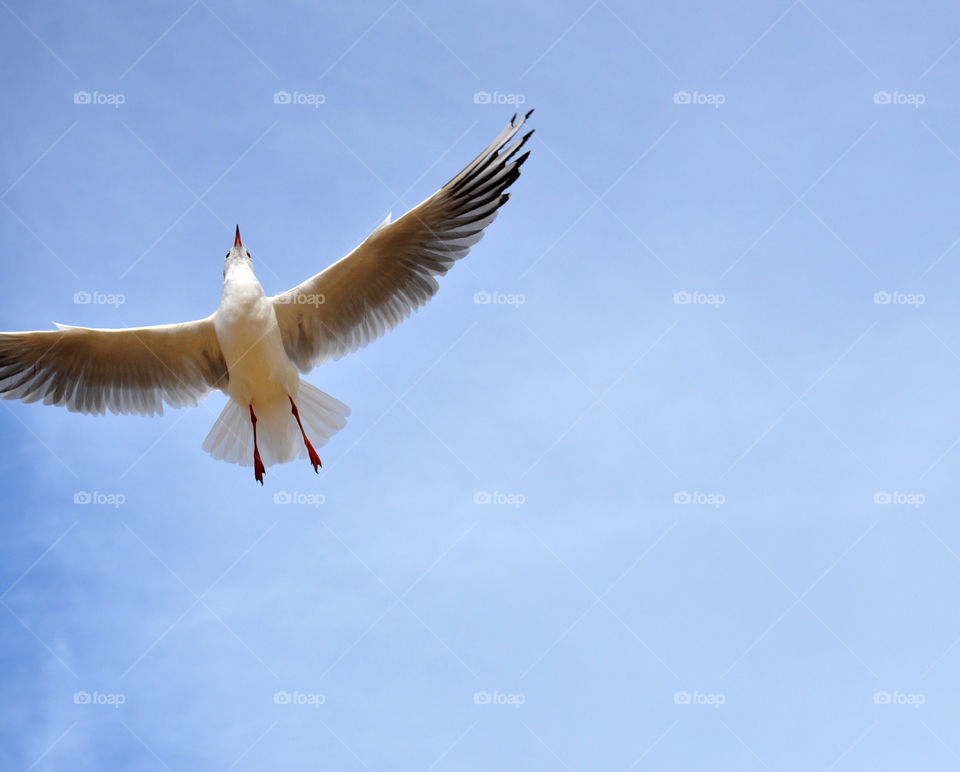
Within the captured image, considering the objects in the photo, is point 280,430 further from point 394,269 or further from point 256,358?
point 394,269

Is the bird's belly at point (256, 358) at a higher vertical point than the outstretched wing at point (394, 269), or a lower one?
lower

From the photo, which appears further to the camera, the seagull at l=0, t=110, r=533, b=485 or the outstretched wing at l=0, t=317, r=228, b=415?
the outstretched wing at l=0, t=317, r=228, b=415

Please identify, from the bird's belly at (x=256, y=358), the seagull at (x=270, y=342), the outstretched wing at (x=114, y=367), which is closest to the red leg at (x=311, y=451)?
the seagull at (x=270, y=342)

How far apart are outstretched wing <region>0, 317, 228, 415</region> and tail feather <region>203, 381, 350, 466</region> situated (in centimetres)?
51

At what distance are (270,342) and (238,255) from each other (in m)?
0.82

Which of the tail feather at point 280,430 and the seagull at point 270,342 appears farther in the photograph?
the tail feather at point 280,430

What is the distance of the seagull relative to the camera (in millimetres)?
7000

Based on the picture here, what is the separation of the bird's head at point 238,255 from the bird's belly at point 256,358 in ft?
1.67

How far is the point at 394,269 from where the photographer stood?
7324mm

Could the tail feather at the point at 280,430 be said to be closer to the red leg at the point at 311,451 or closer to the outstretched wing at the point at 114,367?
the red leg at the point at 311,451

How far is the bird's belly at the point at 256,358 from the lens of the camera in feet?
22.6

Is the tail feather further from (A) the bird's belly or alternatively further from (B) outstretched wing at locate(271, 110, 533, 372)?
(B) outstretched wing at locate(271, 110, 533, 372)

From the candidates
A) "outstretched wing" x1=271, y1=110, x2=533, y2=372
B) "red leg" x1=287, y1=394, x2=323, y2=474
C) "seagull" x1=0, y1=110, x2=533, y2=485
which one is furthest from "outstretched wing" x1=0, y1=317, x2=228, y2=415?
"red leg" x1=287, y1=394, x2=323, y2=474

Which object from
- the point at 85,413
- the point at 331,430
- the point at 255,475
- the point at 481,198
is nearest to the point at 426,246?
the point at 481,198
